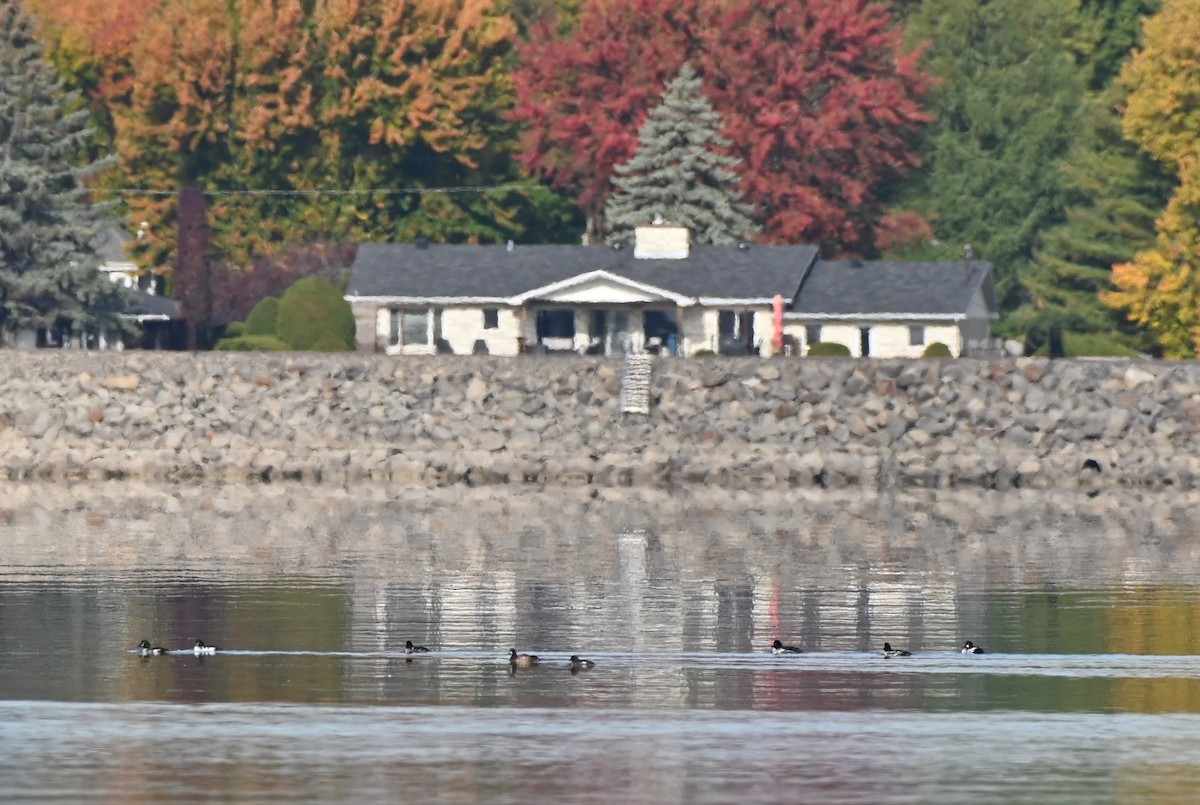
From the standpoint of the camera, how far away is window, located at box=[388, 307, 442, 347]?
79.8m

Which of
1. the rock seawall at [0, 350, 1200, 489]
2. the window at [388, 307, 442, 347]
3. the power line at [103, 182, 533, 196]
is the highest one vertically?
the power line at [103, 182, 533, 196]

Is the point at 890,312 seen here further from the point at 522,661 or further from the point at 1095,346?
the point at 522,661

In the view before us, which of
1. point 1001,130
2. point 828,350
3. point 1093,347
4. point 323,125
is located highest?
point 323,125

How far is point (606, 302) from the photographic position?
78562 mm

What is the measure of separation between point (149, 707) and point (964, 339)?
55350 mm

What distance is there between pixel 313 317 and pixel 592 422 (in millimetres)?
20277

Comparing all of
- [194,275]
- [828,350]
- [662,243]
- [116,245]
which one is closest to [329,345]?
[194,275]

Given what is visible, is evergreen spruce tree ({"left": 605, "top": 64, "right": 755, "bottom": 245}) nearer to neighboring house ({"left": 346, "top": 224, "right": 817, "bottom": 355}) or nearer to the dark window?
neighboring house ({"left": 346, "top": 224, "right": 817, "bottom": 355})

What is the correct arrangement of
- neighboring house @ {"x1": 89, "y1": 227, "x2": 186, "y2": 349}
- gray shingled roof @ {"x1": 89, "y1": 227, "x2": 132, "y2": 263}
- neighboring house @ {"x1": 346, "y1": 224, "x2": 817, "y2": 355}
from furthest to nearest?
Result: gray shingled roof @ {"x1": 89, "y1": 227, "x2": 132, "y2": 263} < neighboring house @ {"x1": 89, "y1": 227, "x2": 186, "y2": 349} < neighboring house @ {"x1": 346, "y1": 224, "x2": 817, "y2": 355}

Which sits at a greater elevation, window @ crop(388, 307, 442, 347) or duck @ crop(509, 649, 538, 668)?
window @ crop(388, 307, 442, 347)

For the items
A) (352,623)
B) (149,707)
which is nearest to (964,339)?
(352,623)

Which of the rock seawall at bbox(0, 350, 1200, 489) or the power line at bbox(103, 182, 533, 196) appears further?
the power line at bbox(103, 182, 533, 196)

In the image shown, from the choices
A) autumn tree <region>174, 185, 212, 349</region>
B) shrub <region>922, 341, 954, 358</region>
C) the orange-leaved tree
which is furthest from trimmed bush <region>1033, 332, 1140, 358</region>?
the orange-leaved tree

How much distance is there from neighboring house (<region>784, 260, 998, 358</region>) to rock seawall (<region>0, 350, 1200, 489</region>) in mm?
17974
